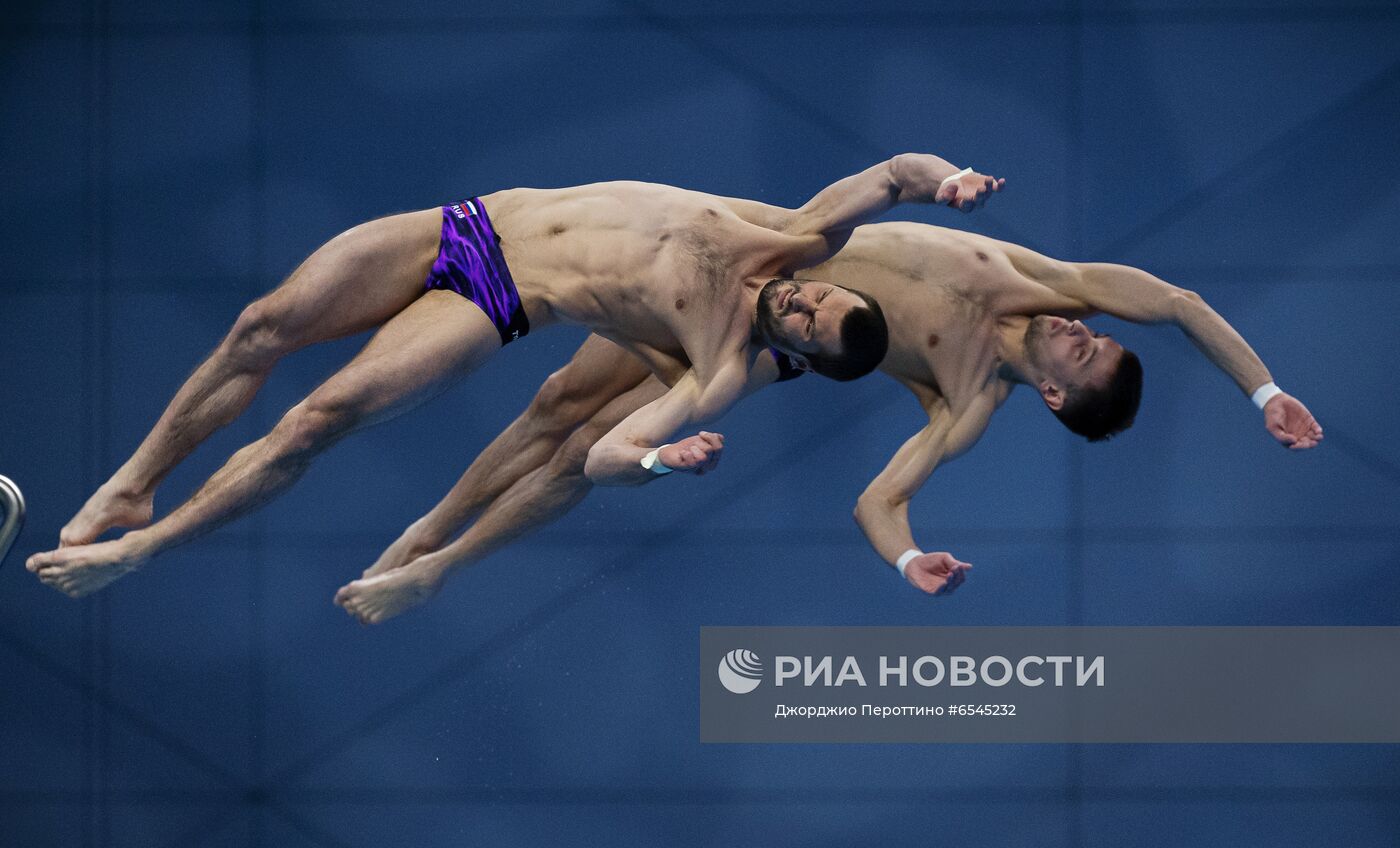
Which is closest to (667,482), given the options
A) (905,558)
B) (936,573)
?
(905,558)

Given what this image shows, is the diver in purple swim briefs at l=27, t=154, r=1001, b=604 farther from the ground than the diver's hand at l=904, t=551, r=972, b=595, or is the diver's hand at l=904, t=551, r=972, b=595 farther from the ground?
the diver in purple swim briefs at l=27, t=154, r=1001, b=604

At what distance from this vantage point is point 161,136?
247 inches

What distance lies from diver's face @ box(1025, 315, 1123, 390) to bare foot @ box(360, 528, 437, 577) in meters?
2.08

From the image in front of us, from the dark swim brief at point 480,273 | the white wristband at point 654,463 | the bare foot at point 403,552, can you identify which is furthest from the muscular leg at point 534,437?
the white wristband at point 654,463

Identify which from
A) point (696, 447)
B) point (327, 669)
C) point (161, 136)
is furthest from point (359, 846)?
point (696, 447)

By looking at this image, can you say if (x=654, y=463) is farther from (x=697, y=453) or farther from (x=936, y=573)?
(x=936, y=573)

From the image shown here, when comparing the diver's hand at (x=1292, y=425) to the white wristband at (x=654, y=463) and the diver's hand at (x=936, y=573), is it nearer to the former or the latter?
the diver's hand at (x=936, y=573)

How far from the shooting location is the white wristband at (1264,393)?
4.38 meters

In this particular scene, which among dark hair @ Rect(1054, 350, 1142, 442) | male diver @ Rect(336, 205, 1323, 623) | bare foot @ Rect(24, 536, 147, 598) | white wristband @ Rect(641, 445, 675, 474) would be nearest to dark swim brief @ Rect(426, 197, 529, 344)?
male diver @ Rect(336, 205, 1323, 623)

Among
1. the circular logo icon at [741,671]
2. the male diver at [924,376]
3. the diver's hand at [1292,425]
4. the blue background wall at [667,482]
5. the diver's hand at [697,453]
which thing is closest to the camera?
the diver's hand at [697,453]

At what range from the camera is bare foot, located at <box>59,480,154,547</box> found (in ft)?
14.3

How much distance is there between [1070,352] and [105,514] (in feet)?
9.26

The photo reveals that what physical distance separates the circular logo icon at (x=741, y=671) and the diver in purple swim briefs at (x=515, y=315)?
2.00 metres

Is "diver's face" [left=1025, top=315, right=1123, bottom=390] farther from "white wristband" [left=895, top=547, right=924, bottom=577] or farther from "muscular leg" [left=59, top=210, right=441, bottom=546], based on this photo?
"muscular leg" [left=59, top=210, right=441, bottom=546]
